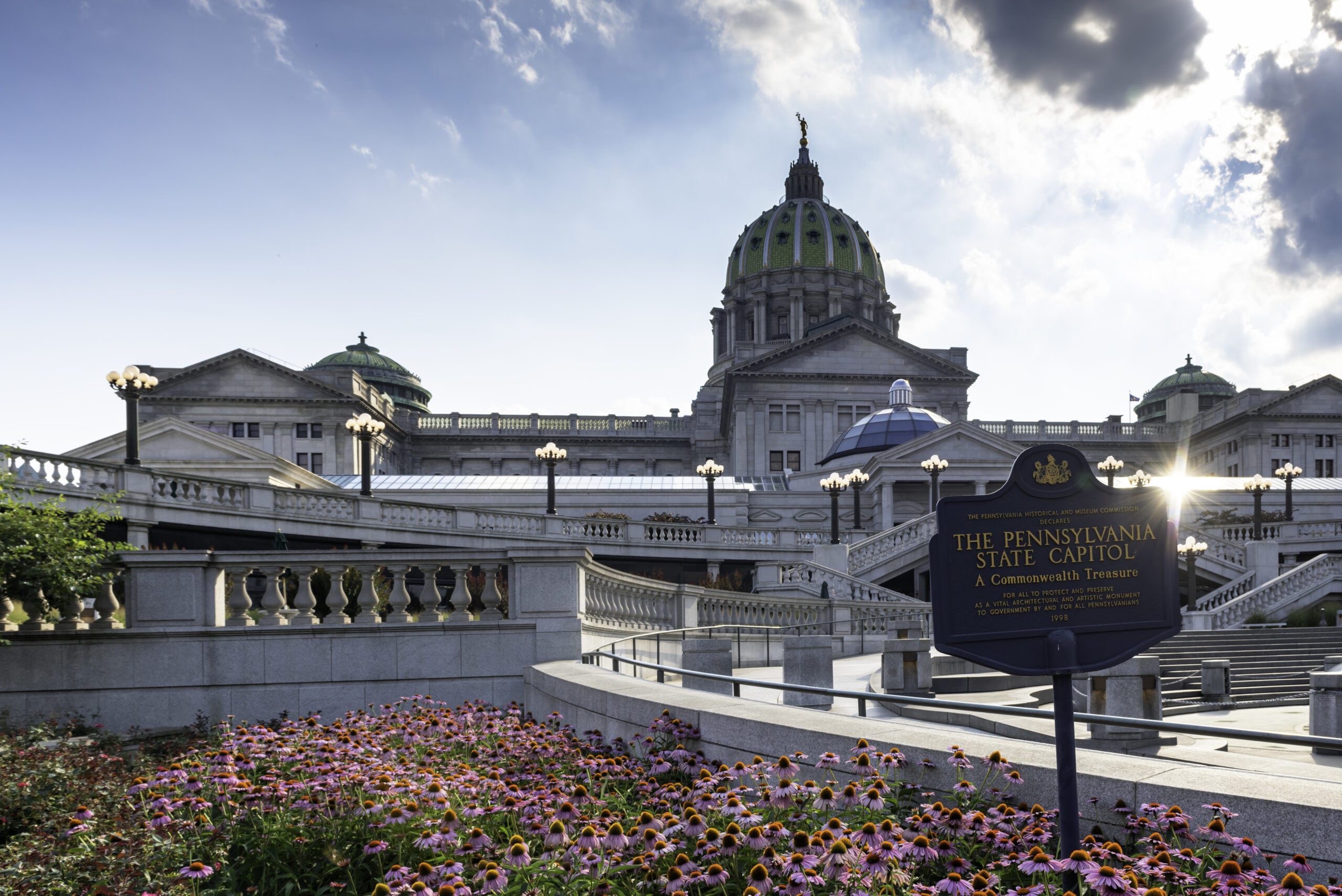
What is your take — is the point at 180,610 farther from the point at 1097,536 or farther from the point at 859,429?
the point at 859,429

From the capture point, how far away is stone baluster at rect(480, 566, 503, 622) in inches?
507

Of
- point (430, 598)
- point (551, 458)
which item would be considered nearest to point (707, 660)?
point (430, 598)

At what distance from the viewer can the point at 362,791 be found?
21.6 feet

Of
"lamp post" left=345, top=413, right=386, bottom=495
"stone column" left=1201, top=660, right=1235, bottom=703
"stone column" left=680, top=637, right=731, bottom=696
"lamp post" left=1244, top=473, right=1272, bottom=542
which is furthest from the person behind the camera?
"lamp post" left=1244, top=473, right=1272, bottom=542

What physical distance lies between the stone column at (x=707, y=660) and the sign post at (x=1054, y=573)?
341 inches

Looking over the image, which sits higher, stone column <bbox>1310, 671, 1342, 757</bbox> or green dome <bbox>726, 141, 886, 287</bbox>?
green dome <bbox>726, 141, 886, 287</bbox>

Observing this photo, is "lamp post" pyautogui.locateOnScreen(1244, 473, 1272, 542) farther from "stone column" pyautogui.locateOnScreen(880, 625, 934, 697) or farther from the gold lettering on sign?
the gold lettering on sign

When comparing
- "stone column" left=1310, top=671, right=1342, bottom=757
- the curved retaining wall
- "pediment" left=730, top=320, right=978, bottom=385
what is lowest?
"stone column" left=1310, top=671, right=1342, bottom=757

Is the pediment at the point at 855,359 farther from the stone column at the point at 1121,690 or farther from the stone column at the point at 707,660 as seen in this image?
the stone column at the point at 1121,690

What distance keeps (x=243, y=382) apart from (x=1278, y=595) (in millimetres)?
66207

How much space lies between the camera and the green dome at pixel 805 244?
129 meters

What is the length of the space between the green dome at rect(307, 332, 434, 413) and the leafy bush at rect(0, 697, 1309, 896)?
103 m

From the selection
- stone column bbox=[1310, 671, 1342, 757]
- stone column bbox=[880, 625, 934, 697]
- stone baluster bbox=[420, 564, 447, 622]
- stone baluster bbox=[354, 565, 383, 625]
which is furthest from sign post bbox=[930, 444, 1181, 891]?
stone column bbox=[1310, 671, 1342, 757]

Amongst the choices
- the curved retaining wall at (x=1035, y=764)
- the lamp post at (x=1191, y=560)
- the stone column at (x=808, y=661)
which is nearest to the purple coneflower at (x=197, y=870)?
the curved retaining wall at (x=1035, y=764)
